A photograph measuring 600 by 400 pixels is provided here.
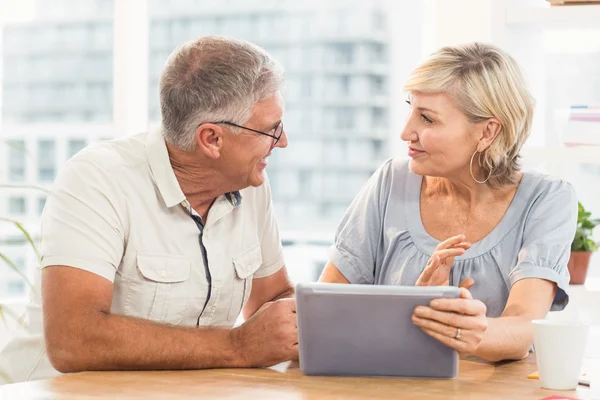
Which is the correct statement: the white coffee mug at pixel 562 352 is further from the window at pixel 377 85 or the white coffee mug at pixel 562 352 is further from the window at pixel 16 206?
the window at pixel 377 85

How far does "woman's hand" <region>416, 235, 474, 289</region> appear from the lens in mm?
1797

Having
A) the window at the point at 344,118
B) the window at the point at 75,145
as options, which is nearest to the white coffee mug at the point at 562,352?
the window at the point at 75,145

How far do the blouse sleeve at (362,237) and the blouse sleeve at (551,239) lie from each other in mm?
392

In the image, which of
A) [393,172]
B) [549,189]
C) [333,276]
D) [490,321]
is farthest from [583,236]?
[490,321]

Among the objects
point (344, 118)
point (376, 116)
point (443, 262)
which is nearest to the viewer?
point (443, 262)

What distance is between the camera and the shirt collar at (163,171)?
191 cm

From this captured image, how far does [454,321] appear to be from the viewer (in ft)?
4.78

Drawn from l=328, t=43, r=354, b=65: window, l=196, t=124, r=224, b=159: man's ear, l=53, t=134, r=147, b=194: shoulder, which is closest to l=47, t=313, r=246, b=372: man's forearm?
l=53, t=134, r=147, b=194: shoulder

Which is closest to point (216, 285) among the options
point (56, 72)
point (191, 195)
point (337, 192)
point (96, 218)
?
point (191, 195)

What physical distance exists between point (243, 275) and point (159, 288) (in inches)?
9.2

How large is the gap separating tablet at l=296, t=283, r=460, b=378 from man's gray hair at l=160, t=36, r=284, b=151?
0.59m

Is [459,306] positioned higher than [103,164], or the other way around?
[103,164]

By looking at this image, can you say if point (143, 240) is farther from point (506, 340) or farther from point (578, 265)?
point (578, 265)

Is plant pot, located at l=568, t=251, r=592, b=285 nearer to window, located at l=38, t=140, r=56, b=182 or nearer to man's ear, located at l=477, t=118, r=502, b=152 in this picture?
man's ear, located at l=477, t=118, r=502, b=152
